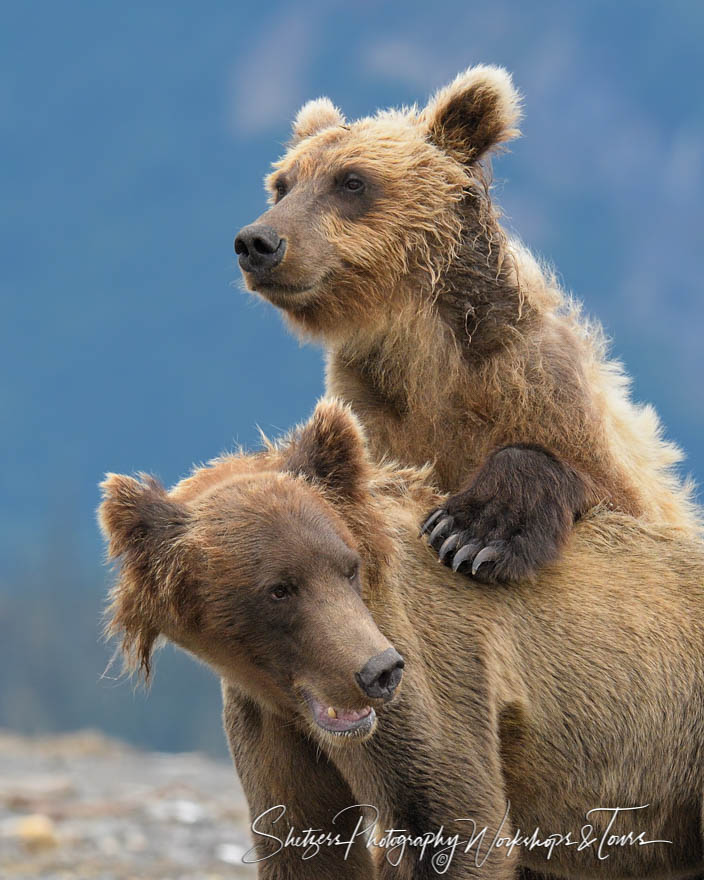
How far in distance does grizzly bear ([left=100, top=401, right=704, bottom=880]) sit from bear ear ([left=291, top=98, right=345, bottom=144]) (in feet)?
9.79

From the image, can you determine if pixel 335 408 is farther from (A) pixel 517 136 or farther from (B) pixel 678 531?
(A) pixel 517 136

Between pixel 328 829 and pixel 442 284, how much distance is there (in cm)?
333

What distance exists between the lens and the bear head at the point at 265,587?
491 centimetres

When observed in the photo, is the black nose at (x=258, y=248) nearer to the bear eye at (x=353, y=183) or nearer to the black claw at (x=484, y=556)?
the bear eye at (x=353, y=183)

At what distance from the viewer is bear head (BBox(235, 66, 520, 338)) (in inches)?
283

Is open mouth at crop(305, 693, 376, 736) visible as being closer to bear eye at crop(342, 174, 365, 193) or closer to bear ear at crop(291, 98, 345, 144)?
bear eye at crop(342, 174, 365, 193)

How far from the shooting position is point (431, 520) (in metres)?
6.21

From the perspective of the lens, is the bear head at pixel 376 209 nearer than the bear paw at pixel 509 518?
No

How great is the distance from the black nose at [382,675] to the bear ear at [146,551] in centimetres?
80

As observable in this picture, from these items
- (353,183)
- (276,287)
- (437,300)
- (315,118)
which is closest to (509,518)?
(437,300)

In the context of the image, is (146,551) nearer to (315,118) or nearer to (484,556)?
(484,556)

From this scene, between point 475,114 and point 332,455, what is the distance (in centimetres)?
328

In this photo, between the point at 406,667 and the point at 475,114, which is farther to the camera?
the point at 475,114

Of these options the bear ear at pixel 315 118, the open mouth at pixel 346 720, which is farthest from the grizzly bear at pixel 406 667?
the bear ear at pixel 315 118
